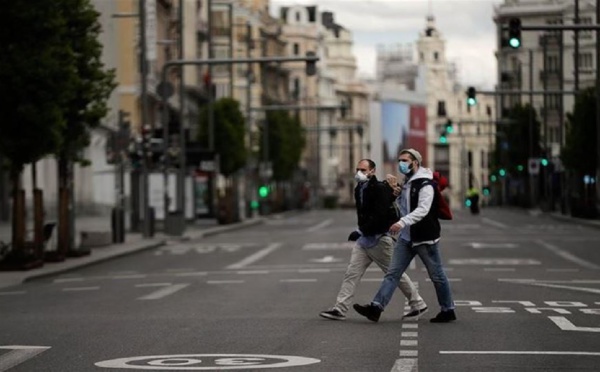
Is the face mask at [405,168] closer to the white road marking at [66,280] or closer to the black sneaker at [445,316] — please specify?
the black sneaker at [445,316]

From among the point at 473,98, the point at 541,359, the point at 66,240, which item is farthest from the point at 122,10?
the point at 541,359

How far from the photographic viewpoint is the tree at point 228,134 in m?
88.2

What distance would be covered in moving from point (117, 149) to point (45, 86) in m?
13.7

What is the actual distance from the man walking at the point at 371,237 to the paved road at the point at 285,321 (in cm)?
27

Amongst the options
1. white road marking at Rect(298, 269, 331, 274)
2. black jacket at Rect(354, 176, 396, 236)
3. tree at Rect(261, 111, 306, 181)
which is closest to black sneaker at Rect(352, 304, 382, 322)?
black jacket at Rect(354, 176, 396, 236)

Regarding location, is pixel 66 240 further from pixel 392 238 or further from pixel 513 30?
pixel 392 238

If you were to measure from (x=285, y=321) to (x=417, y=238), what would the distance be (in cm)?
171

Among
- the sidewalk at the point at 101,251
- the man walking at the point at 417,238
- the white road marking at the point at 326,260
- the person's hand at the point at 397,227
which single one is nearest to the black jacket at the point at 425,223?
the man walking at the point at 417,238

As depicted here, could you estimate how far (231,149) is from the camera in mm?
88438

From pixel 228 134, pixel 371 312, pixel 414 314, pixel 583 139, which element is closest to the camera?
pixel 371 312

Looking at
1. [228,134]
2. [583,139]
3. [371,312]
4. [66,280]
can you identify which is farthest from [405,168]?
[228,134]

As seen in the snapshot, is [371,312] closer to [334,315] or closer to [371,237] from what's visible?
[334,315]

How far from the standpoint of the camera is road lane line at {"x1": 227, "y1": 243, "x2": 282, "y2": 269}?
121 feet

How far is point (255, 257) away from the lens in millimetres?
40969
